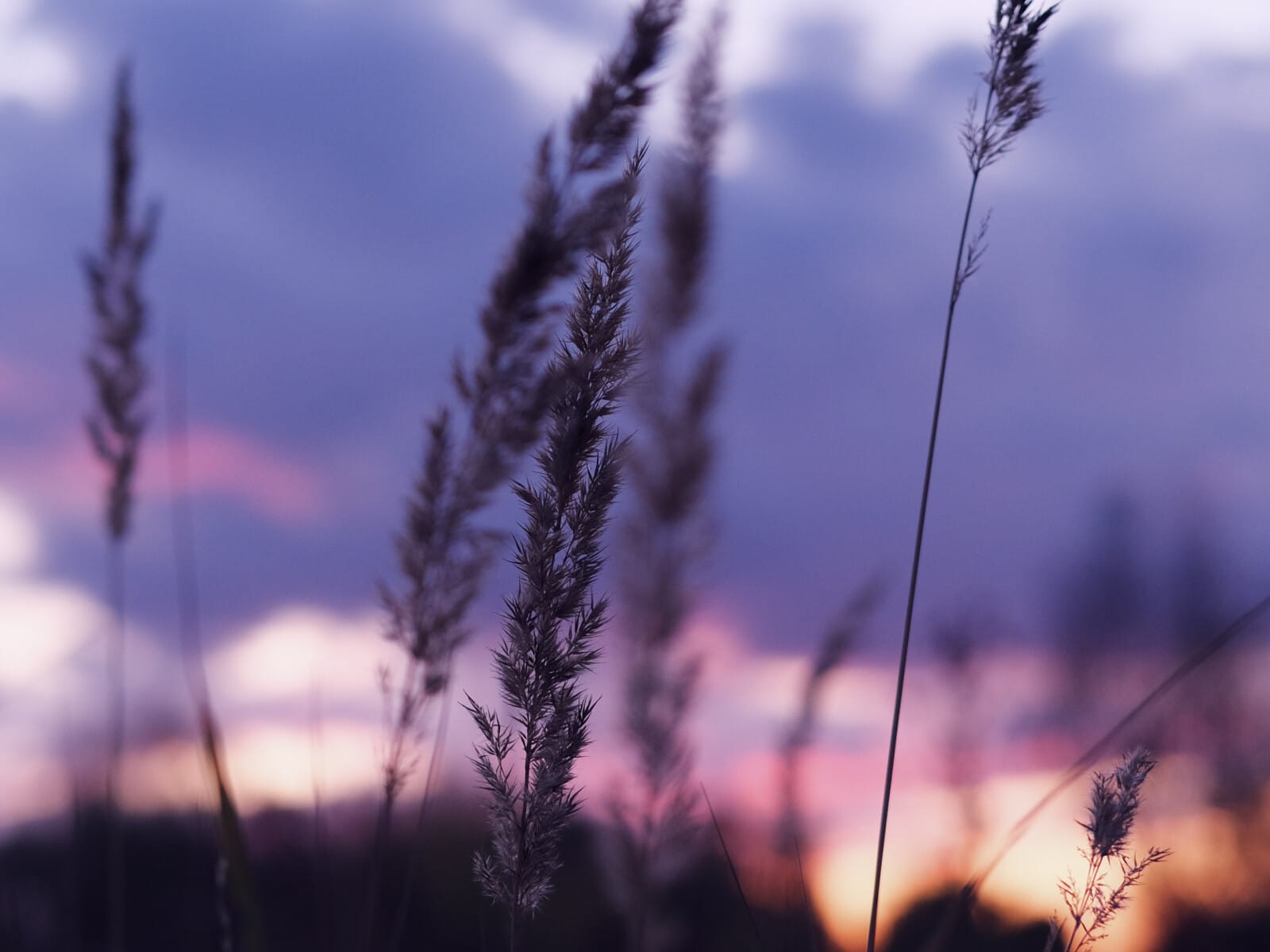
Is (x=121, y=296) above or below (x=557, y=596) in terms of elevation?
above

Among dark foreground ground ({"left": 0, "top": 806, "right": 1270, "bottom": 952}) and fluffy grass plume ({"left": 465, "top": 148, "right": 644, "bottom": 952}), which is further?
dark foreground ground ({"left": 0, "top": 806, "right": 1270, "bottom": 952})

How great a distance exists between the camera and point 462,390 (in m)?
1.92

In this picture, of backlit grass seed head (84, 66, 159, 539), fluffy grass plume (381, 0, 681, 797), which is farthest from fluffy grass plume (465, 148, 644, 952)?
backlit grass seed head (84, 66, 159, 539)

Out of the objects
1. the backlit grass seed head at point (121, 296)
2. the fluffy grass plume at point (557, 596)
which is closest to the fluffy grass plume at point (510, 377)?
the fluffy grass plume at point (557, 596)

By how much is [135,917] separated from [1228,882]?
17.9 feet

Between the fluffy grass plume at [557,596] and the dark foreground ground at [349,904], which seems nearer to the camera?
the fluffy grass plume at [557,596]

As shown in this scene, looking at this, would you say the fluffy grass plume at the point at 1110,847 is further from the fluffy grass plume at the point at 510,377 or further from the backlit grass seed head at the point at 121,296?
the backlit grass seed head at the point at 121,296

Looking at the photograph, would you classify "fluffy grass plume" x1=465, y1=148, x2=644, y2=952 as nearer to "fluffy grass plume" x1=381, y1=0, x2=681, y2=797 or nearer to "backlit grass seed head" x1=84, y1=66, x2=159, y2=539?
"fluffy grass plume" x1=381, y1=0, x2=681, y2=797

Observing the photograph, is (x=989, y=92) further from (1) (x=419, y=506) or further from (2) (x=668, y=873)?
(2) (x=668, y=873)

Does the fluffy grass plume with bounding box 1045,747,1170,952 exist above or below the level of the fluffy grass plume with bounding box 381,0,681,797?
below

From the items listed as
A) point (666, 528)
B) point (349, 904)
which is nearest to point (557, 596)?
point (666, 528)

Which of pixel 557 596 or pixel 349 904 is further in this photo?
pixel 349 904

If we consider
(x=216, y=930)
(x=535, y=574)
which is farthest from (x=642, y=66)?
(x=216, y=930)

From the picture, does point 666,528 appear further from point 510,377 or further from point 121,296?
point 121,296
